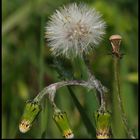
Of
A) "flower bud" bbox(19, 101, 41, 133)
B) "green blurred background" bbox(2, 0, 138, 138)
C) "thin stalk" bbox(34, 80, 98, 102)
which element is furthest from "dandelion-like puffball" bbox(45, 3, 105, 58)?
"green blurred background" bbox(2, 0, 138, 138)

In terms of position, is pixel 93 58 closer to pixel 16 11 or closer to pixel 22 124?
pixel 16 11

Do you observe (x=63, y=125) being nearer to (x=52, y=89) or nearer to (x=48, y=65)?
(x=52, y=89)

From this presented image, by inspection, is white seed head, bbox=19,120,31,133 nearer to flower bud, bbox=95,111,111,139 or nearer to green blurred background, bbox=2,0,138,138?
flower bud, bbox=95,111,111,139

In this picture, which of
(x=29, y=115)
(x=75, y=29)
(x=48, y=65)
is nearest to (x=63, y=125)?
(x=29, y=115)

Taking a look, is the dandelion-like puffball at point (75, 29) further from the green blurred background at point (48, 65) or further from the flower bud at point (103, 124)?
Result: the green blurred background at point (48, 65)

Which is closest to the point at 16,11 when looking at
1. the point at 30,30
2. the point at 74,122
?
the point at 30,30

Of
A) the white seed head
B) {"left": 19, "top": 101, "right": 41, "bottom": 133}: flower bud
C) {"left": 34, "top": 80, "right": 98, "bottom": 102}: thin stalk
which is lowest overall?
the white seed head
